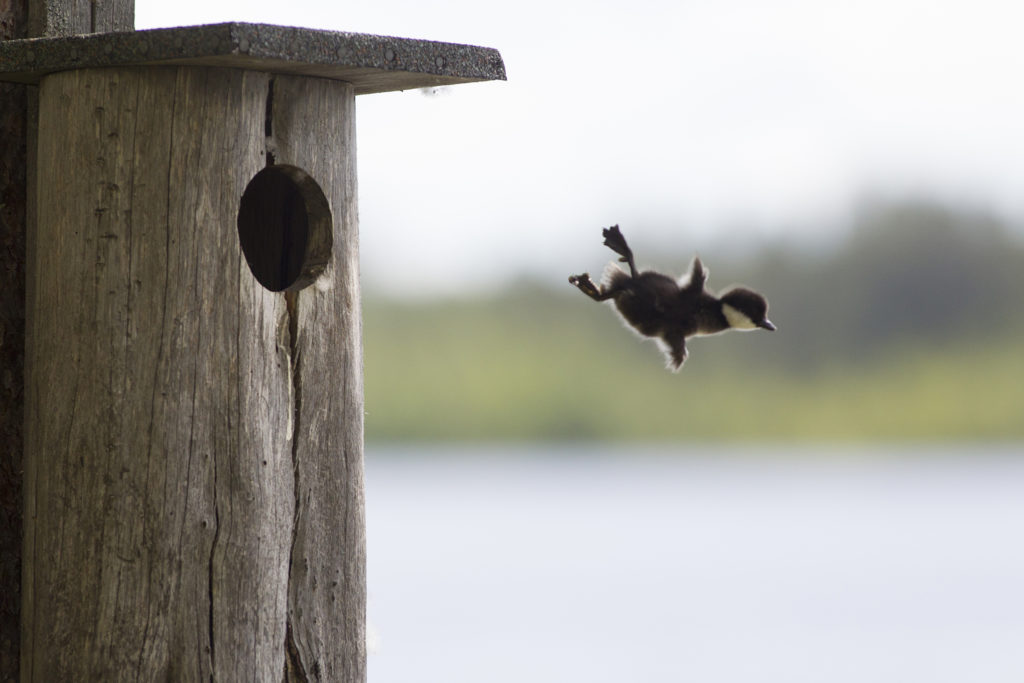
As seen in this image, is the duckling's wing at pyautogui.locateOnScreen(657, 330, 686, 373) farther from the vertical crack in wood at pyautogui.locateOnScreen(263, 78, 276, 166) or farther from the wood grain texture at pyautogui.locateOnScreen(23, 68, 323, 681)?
the vertical crack in wood at pyautogui.locateOnScreen(263, 78, 276, 166)

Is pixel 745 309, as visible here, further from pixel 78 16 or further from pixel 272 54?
pixel 78 16

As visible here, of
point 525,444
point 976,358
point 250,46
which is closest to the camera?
point 250,46

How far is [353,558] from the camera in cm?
236

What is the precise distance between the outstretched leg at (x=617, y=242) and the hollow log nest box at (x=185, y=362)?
1.59 ft

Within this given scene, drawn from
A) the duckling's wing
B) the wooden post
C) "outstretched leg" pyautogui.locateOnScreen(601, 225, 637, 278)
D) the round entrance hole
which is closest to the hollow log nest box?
the round entrance hole

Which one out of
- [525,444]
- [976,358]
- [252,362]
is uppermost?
[525,444]

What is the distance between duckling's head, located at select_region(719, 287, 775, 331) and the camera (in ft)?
6.64

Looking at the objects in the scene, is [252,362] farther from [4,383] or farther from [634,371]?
[634,371]

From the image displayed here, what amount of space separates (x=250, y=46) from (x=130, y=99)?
30 cm

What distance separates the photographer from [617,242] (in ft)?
6.64

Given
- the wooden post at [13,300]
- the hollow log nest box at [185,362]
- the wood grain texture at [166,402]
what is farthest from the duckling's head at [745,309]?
the wooden post at [13,300]

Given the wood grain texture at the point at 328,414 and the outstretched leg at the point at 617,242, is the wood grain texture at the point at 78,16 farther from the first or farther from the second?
the outstretched leg at the point at 617,242

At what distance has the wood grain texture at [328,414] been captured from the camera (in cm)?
225

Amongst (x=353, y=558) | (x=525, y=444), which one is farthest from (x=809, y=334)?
(x=353, y=558)
